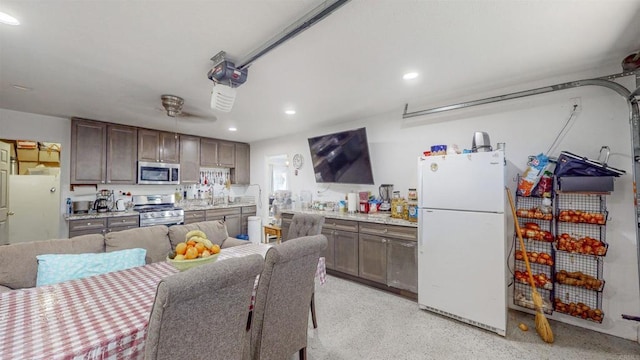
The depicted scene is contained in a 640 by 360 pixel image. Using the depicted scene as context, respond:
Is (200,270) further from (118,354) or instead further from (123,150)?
(123,150)

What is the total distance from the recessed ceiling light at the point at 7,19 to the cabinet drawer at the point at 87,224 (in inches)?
117

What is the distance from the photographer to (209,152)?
5.35 m

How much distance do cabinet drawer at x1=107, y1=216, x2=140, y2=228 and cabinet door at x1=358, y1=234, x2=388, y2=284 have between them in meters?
3.69

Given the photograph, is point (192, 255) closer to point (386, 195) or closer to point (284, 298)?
point (284, 298)

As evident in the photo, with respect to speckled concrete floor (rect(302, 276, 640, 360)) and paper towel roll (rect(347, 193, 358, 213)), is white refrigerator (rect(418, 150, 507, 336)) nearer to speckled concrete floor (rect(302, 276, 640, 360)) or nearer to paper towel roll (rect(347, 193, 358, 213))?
speckled concrete floor (rect(302, 276, 640, 360))

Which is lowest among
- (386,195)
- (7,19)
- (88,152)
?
(386,195)

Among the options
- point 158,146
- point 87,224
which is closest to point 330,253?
point 87,224

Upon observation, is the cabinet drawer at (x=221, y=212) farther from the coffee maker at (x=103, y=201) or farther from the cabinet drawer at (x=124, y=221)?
the coffee maker at (x=103, y=201)

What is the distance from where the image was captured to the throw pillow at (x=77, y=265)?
162cm

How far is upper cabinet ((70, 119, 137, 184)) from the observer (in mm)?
3738

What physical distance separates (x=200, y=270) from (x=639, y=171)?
322 cm

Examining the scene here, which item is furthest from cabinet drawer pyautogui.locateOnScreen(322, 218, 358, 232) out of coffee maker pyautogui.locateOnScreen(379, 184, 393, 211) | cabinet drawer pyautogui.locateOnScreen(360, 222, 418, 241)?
coffee maker pyautogui.locateOnScreen(379, 184, 393, 211)

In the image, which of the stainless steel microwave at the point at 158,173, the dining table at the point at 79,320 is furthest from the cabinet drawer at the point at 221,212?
the dining table at the point at 79,320

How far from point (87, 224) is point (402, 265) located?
452 centimetres
